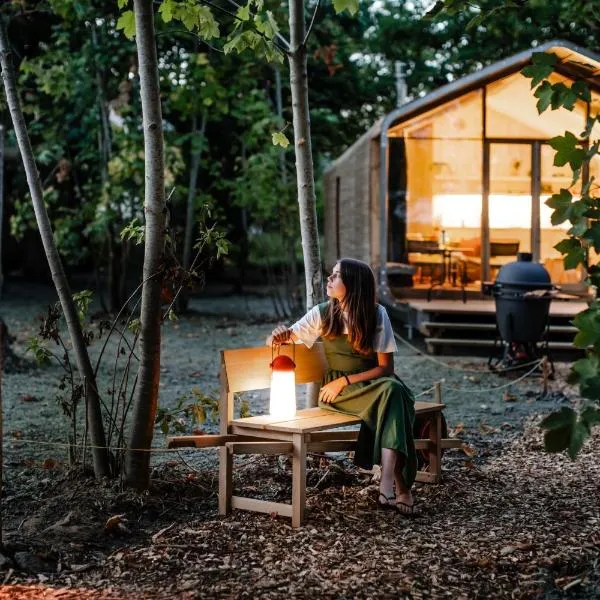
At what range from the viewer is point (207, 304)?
21344 mm

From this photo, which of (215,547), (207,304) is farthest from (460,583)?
(207,304)

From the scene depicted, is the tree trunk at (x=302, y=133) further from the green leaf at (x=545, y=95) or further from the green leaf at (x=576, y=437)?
the green leaf at (x=576, y=437)

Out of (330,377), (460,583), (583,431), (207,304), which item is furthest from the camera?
(207,304)

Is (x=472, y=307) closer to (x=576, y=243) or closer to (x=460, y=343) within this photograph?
(x=460, y=343)

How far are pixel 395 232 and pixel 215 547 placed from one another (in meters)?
11.0

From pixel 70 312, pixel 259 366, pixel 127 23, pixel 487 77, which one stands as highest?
pixel 487 77

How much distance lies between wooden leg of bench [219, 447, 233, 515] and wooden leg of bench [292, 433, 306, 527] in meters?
0.39

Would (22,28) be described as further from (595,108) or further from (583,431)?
(583,431)

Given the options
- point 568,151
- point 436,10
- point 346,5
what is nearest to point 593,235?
point 568,151

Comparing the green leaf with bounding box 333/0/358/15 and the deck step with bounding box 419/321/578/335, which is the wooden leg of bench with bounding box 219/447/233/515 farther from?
the deck step with bounding box 419/321/578/335

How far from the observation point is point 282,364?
18.3ft

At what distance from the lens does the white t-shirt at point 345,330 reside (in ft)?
18.6

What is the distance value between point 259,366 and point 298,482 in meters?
0.82

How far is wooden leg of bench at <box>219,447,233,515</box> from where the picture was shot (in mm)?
5363
